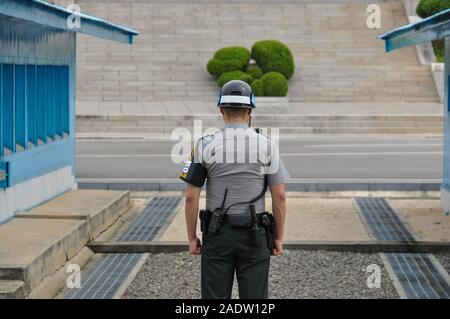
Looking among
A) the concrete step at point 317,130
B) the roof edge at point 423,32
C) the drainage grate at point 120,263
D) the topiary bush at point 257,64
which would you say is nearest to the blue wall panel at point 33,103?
the drainage grate at point 120,263

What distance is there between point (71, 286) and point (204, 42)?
1066 inches

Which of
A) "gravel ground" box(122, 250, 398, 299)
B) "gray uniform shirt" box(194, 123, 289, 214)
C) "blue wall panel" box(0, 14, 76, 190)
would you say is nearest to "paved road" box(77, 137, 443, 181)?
"blue wall panel" box(0, 14, 76, 190)

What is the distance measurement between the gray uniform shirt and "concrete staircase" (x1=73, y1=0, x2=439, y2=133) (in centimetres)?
2072

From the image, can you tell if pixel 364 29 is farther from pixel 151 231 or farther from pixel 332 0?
pixel 151 231

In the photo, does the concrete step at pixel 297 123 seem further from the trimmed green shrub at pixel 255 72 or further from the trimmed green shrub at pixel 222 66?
the trimmed green shrub at pixel 222 66

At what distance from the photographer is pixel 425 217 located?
13531 mm

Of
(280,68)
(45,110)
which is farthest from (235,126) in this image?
(280,68)

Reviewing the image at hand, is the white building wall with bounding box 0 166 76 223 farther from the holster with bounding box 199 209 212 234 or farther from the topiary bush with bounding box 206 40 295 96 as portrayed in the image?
the topiary bush with bounding box 206 40 295 96

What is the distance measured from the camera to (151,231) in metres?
12.6

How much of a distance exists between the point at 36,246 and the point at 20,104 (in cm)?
293

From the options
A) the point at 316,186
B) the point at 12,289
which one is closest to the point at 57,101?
the point at 316,186

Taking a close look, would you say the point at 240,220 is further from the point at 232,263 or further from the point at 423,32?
the point at 423,32

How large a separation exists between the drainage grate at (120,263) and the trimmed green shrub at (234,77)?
1519 cm

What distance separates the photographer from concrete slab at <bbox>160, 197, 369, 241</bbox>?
12172 mm
